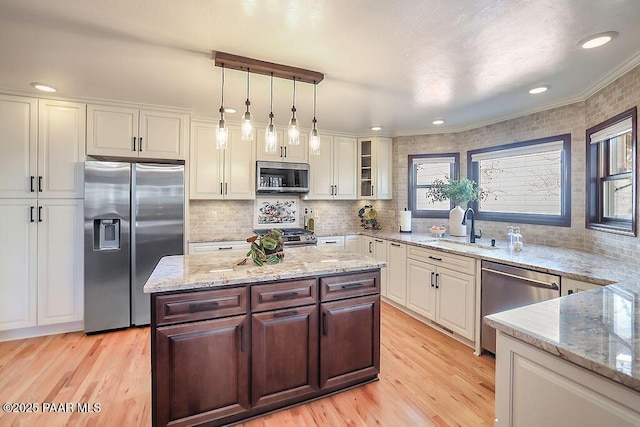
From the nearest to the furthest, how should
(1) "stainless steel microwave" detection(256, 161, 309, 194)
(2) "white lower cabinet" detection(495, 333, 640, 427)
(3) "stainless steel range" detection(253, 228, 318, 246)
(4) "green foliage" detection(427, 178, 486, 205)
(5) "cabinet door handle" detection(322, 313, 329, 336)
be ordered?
(2) "white lower cabinet" detection(495, 333, 640, 427), (5) "cabinet door handle" detection(322, 313, 329, 336), (4) "green foliage" detection(427, 178, 486, 205), (3) "stainless steel range" detection(253, 228, 318, 246), (1) "stainless steel microwave" detection(256, 161, 309, 194)

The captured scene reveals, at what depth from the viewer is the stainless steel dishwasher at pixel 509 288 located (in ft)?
6.93

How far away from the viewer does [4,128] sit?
2791mm

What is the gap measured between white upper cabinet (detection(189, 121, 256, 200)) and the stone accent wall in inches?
89.0

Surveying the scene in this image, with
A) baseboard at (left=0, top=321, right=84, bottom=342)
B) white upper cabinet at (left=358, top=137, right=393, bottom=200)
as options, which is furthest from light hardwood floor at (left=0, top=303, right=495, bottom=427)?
white upper cabinet at (left=358, top=137, right=393, bottom=200)

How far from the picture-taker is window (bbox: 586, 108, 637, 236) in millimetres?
2223

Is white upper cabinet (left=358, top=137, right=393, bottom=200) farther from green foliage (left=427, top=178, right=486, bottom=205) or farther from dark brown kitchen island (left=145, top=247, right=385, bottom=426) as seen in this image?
dark brown kitchen island (left=145, top=247, right=385, bottom=426)

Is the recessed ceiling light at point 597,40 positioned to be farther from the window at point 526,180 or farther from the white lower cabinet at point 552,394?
the white lower cabinet at point 552,394

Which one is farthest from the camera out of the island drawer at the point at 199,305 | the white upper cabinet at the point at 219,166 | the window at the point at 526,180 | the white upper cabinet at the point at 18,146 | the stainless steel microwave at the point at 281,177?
the stainless steel microwave at the point at 281,177

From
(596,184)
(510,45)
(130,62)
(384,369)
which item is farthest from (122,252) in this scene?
(596,184)

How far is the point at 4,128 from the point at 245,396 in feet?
11.2

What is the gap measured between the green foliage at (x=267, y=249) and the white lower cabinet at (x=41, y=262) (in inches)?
89.6

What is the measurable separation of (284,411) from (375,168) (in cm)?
346

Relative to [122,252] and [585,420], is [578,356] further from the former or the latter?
[122,252]

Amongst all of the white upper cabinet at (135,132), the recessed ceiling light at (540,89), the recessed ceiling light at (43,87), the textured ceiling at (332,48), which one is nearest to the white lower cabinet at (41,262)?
the white upper cabinet at (135,132)
